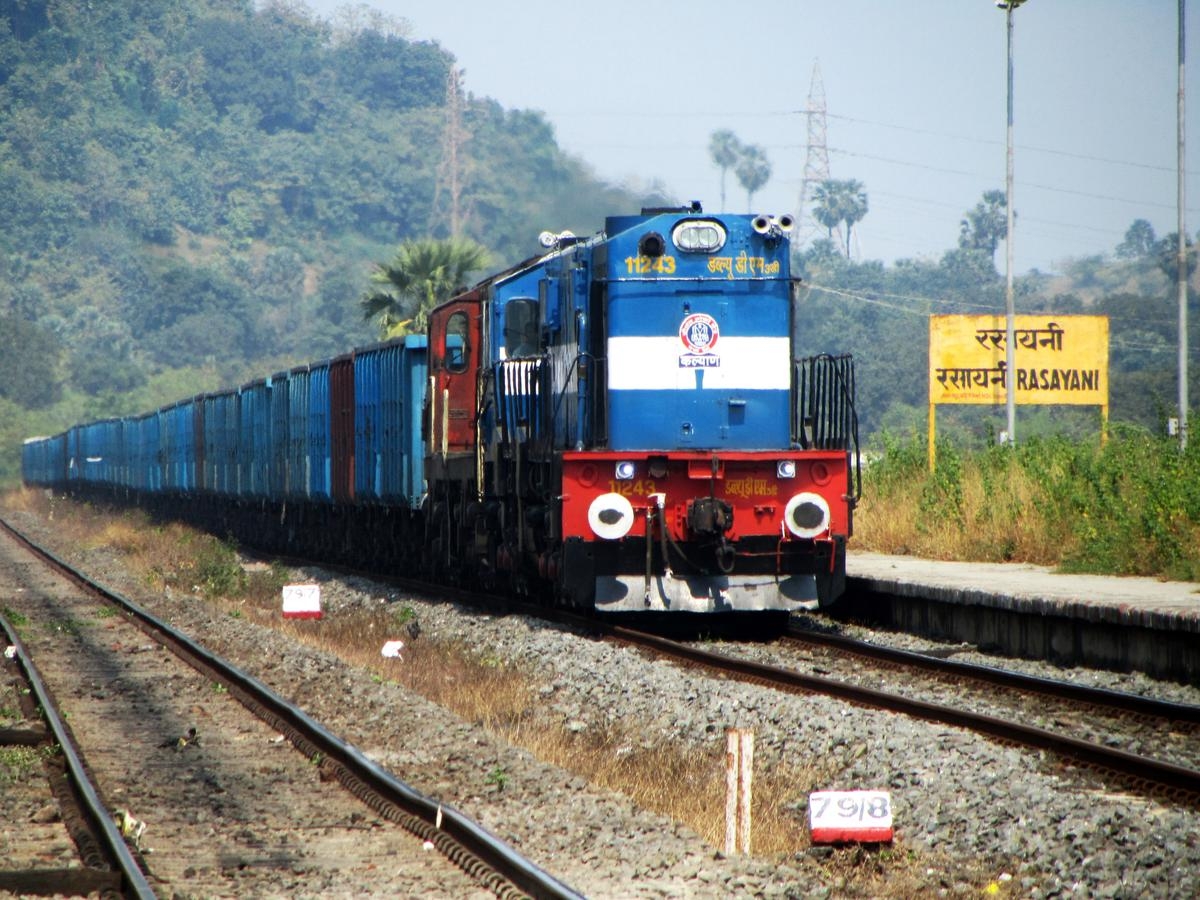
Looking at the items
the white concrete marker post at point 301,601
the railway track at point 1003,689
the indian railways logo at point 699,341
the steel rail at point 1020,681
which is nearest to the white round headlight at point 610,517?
the railway track at point 1003,689

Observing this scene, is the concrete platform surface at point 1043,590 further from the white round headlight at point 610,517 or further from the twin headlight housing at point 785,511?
the white round headlight at point 610,517

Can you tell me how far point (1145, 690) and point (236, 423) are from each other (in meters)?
23.7

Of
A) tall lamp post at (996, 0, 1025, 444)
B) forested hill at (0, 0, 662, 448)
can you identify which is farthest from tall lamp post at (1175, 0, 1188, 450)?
forested hill at (0, 0, 662, 448)

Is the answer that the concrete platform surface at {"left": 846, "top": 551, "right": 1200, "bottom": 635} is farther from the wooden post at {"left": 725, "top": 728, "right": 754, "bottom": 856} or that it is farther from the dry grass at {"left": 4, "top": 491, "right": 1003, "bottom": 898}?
the wooden post at {"left": 725, "top": 728, "right": 754, "bottom": 856}

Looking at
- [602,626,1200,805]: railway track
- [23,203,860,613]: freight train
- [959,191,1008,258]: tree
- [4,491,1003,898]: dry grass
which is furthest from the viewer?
[959,191,1008,258]: tree

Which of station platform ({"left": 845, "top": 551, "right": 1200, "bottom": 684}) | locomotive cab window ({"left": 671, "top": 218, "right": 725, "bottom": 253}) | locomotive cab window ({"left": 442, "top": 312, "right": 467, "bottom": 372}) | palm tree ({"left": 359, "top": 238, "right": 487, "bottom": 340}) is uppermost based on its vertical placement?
palm tree ({"left": 359, "top": 238, "right": 487, "bottom": 340})

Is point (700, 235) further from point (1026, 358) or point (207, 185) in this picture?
point (207, 185)

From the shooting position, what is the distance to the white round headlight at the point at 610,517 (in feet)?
41.6

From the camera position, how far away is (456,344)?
17.6 meters

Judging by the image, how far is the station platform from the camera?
11.0 m

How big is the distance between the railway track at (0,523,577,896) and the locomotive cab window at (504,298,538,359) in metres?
4.54

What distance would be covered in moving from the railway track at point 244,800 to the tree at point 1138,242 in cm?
12896

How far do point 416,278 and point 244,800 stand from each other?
120ft

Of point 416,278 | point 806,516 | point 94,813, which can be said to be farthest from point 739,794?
point 416,278
